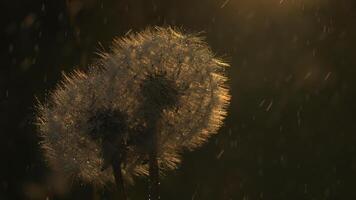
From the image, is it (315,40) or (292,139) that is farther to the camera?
(315,40)

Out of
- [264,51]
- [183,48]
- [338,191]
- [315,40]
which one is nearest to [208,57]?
[183,48]

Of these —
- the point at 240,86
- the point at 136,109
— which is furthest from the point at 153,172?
the point at 240,86

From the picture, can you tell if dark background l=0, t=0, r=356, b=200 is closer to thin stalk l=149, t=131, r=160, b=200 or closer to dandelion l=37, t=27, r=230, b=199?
Result: dandelion l=37, t=27, r=230, b=199

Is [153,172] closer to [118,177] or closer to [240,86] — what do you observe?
[118,177]

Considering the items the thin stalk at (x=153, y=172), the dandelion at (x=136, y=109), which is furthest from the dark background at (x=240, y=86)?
the thin stalk at (x=153, y=172)

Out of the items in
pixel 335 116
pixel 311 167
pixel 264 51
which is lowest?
pixel 311 167

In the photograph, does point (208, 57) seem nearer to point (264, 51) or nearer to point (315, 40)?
point (264, 51)

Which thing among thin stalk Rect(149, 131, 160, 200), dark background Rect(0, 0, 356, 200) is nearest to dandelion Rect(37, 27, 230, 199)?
thin stalk Rect(149, 131, 160, 200)
